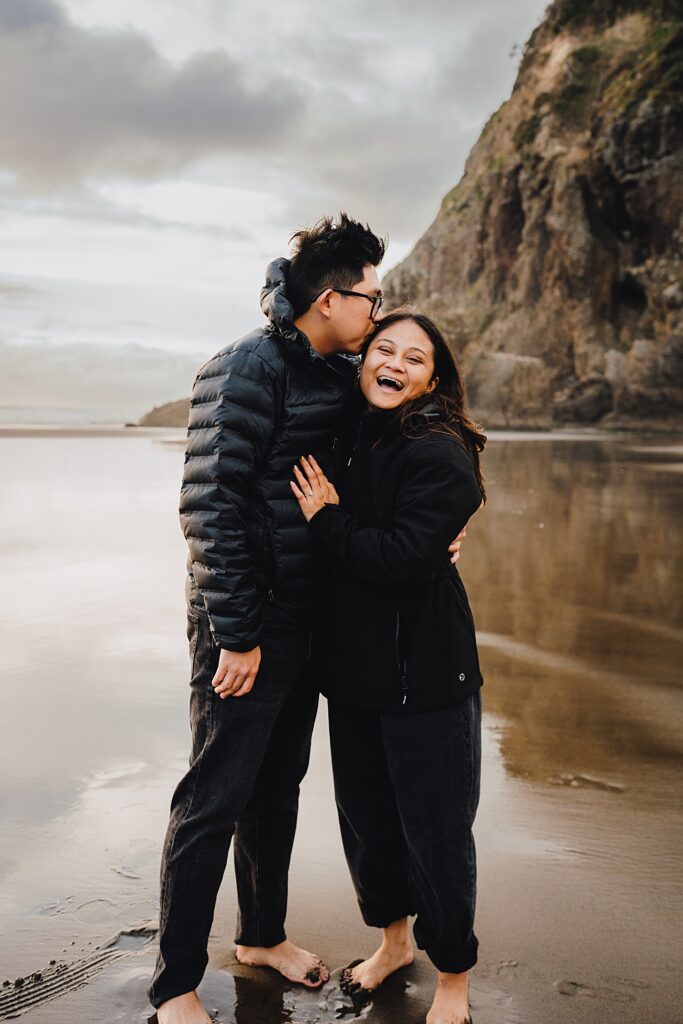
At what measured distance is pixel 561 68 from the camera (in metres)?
49.2

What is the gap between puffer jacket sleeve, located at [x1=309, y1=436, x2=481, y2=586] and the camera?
2.36 metres

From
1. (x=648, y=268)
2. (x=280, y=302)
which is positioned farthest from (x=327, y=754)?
(x=648, y=268)

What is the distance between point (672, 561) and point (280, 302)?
6.74 metres

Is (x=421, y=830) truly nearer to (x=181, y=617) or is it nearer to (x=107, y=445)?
(x=181, y=617)

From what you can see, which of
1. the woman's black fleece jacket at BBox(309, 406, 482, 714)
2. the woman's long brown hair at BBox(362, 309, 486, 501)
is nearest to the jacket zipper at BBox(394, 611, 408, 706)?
the woman's black fleece jacket at BBox(309, 406, 482, 714)

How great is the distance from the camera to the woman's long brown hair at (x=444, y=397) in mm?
2535

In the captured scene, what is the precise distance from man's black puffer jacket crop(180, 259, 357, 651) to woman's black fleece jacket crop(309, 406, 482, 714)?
13 cm

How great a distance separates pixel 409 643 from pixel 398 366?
0.79 meters

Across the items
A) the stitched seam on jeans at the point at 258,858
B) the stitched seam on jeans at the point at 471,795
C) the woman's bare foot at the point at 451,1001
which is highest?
the stitched seam on jeans at the point at 471,795

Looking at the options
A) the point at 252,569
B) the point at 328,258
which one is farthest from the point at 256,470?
the point at 328,258

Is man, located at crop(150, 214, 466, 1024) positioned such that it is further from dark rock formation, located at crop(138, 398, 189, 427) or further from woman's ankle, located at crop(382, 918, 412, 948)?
dark rock formation, located at crop(138, 398, 189, 427)

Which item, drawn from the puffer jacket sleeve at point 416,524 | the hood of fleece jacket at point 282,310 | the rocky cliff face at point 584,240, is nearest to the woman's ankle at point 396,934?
the puffer jacket sleeve at point 416,524

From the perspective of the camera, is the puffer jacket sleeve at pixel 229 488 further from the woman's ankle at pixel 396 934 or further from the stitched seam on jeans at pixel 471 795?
the woman's ankle at pixel 396 934

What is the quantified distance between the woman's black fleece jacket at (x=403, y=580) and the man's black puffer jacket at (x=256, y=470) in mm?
135
